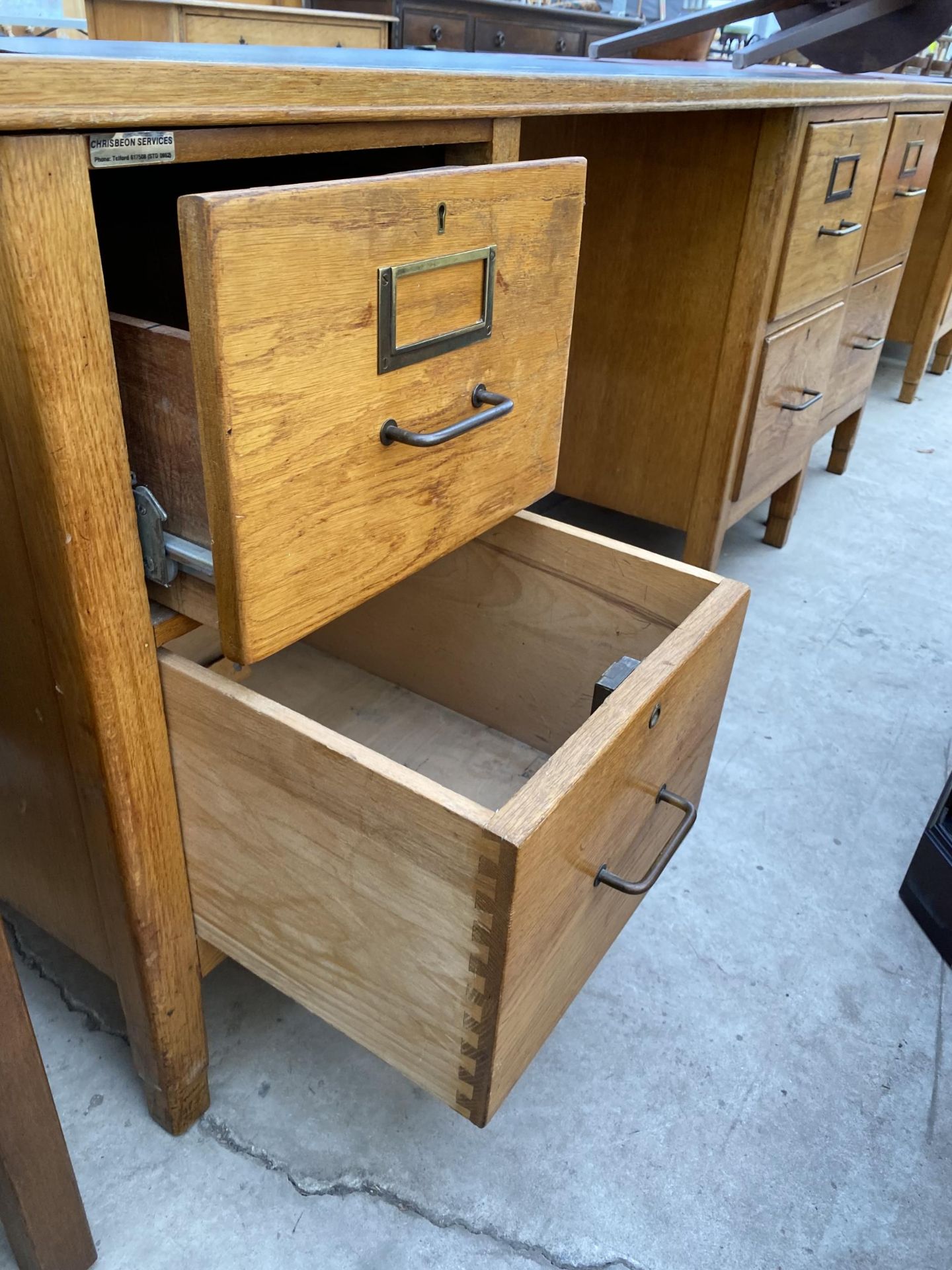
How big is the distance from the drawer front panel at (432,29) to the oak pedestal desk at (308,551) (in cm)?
192

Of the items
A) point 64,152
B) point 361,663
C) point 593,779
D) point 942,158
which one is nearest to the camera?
point 64,152

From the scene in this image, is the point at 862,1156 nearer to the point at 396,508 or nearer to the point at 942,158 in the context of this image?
the point at 396,508

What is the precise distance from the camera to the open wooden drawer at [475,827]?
1.57ft

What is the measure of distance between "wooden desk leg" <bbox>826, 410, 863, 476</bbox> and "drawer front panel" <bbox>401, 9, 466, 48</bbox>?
1.48 meters

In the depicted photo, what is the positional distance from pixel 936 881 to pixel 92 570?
2.67 ft

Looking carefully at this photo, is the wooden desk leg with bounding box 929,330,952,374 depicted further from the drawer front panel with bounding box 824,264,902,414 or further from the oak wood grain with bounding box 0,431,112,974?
the oak wood grain with bounding box 0,431,112,974

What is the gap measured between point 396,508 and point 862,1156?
611mm

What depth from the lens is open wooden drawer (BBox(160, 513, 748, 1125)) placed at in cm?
48

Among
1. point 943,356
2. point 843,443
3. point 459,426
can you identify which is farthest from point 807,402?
point 943,356

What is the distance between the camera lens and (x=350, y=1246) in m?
0.65

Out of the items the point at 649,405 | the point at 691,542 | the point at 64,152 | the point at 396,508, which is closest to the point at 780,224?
the point at 649,405

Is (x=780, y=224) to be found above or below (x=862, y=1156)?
above

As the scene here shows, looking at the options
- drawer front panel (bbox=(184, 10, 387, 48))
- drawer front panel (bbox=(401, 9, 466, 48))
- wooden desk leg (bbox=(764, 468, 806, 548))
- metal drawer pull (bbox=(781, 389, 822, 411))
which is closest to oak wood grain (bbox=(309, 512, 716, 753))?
metal drawer pull (bbox=(781, 389, 822, 411))

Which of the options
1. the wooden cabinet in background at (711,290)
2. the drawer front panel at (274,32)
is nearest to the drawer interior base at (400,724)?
the wooden cabinet in background at (711,290)
